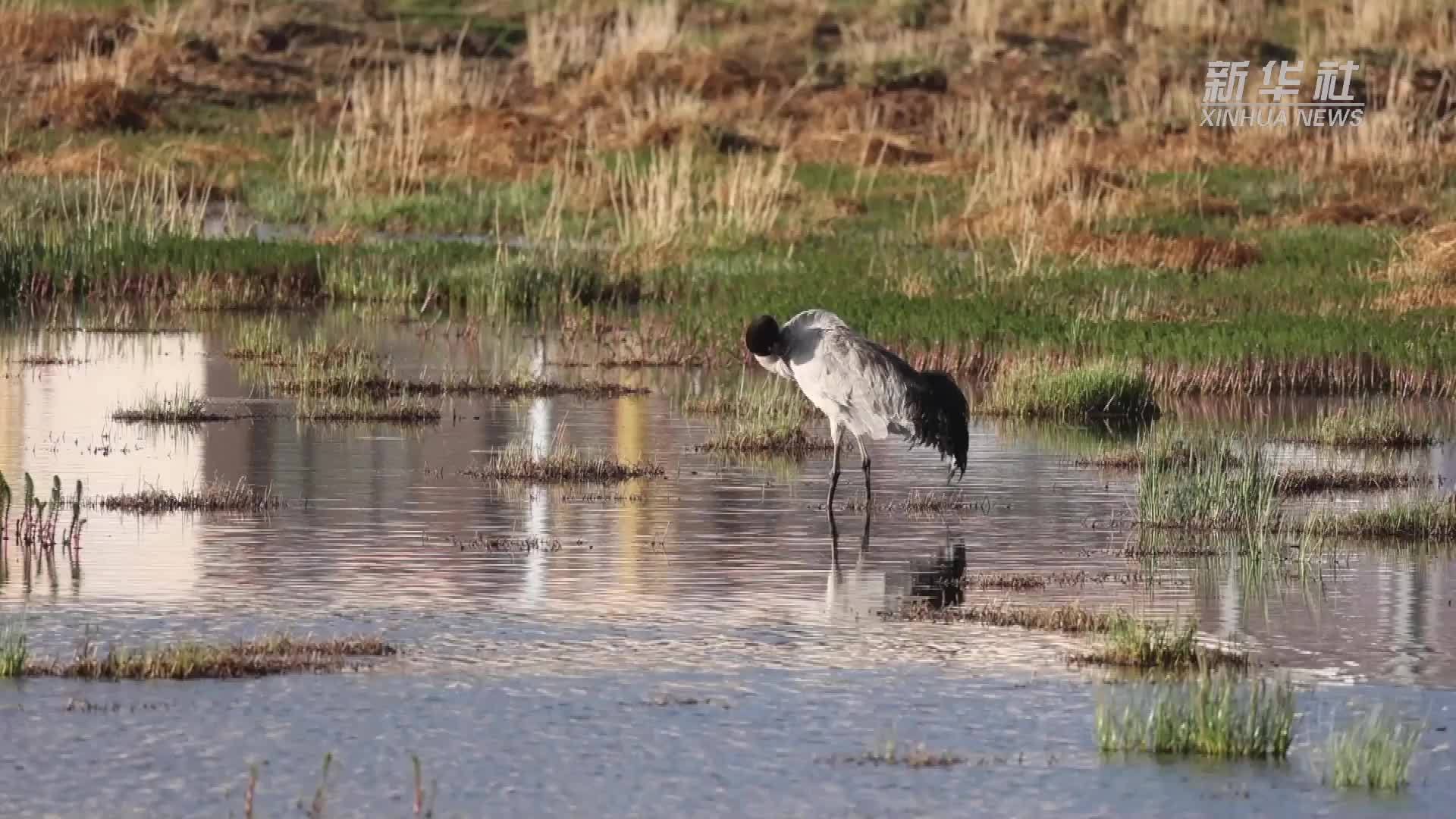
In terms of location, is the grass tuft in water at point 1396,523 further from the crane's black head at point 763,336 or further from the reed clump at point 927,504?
the crane's black head at point 763,336

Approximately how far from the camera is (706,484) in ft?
58.2

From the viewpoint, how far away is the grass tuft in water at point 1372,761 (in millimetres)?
10047

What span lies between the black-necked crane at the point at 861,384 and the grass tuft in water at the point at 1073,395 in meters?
5.06

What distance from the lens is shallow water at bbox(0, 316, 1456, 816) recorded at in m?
10.1

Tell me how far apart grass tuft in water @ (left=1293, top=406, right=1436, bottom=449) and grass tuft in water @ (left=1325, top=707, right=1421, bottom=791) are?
32.4 feet

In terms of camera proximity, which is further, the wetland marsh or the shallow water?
the wetland marsh

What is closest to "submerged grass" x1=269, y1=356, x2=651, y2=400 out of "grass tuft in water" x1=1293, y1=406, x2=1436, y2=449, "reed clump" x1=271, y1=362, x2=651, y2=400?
"reed clump" x1=271, y1=362, x2=651, y2=400

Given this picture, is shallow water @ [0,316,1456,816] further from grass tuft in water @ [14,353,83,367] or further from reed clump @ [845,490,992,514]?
grass tuft in water @ [14,353,83,367]

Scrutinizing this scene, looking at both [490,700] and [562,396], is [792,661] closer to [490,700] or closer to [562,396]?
[490,700]

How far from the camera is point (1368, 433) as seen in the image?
790 inches

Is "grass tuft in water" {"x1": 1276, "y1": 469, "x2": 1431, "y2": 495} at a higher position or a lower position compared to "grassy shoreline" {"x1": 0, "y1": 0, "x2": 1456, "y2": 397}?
lower

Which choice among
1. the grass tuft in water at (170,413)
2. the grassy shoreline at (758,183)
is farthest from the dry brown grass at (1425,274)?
the grass tuft in water at (170,413)

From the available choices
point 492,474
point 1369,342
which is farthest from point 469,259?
point 492,474

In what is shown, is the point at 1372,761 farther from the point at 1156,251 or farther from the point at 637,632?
the point at 1156,251
